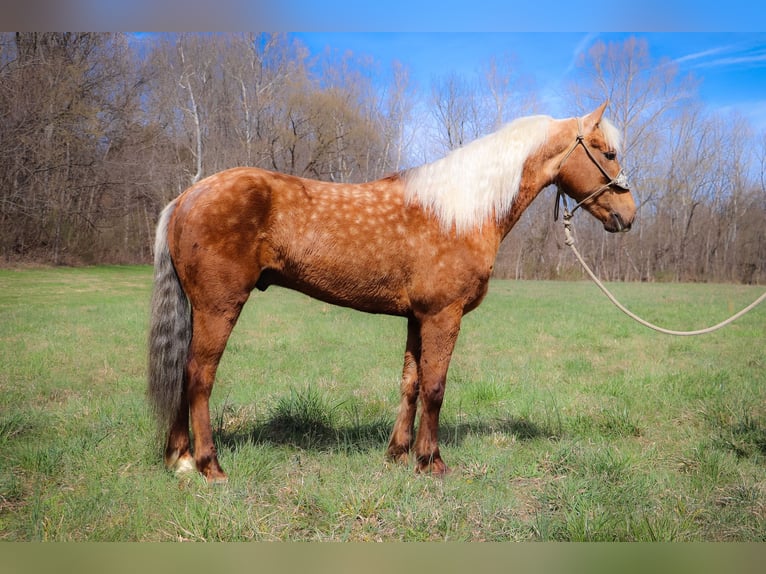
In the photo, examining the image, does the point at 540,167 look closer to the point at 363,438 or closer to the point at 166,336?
the point at 363,438

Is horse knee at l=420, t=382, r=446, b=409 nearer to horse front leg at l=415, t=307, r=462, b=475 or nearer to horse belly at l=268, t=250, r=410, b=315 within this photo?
horse front leg at l=415, t=307, r=462, b=475

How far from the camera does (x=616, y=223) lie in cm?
267

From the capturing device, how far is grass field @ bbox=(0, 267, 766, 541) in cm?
204

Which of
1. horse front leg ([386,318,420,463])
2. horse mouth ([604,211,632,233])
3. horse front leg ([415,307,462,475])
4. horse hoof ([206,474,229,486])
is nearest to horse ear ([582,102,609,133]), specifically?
horse mouth ([604,211,632,233])

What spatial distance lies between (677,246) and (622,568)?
999cm

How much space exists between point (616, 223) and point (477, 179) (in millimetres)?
860

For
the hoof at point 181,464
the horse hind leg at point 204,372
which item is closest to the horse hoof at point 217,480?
the horse hind leg at point 204,372

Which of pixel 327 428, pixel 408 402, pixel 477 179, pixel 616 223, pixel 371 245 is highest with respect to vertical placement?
pixel 477 179

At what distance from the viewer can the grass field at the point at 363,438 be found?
204 cm

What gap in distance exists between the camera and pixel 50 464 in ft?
8.17

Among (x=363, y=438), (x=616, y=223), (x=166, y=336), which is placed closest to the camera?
(x=166, y=336)

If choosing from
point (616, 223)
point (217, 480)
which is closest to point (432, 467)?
point (217, 480)

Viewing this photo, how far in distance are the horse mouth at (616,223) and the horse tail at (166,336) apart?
2.43 m

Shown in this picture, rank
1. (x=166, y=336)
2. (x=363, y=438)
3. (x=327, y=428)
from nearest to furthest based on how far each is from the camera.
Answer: (x=166, y=336), (x=363, y=438), (x=327, y=428)
